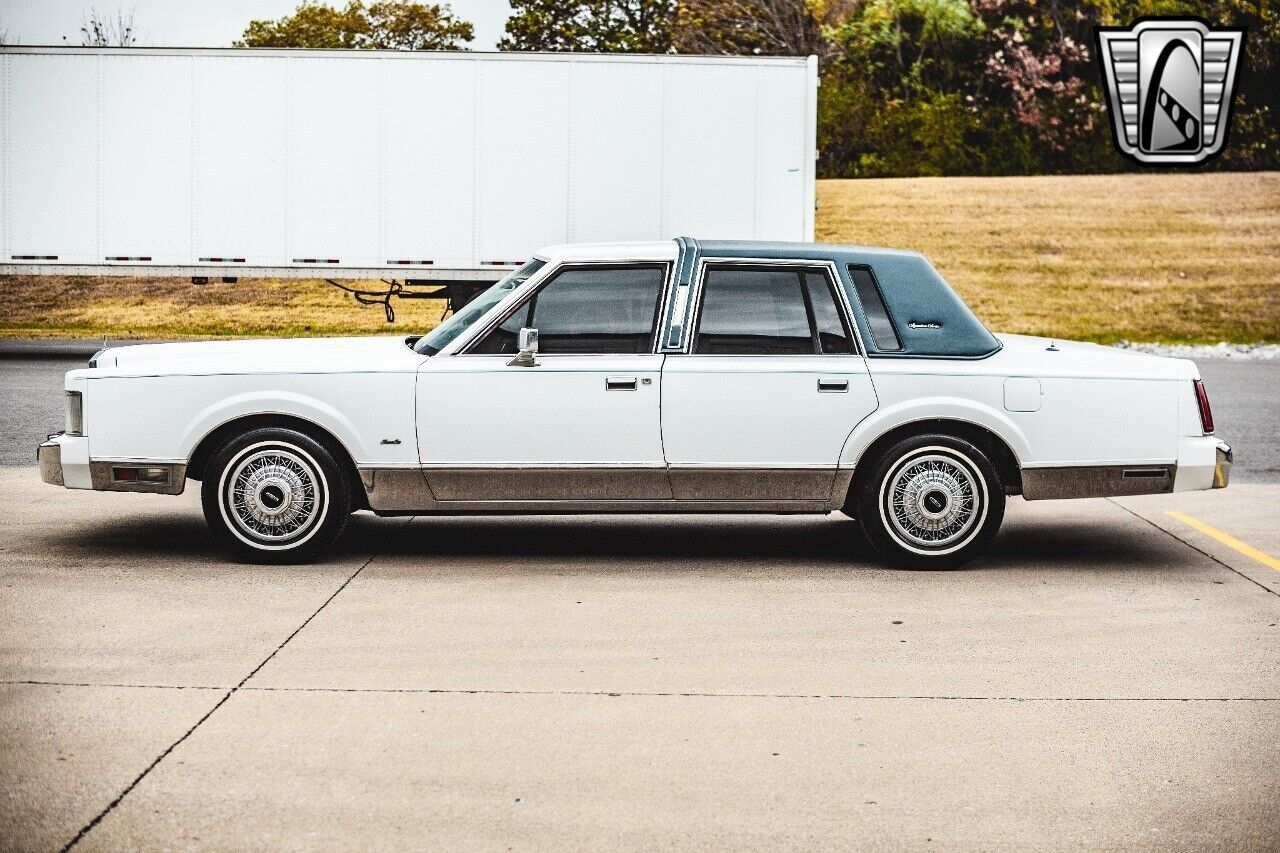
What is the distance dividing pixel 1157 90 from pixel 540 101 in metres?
21.9

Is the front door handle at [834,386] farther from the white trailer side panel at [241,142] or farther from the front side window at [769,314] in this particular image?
the white trailer side panel at [241,142]

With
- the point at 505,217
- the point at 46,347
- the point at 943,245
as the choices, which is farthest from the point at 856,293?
the point at 943,245

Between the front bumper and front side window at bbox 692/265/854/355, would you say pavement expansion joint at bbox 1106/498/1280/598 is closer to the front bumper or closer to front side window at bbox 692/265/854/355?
front side window at bbox 692/265/854/355

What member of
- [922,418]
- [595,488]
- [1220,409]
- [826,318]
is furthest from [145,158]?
[922,418]

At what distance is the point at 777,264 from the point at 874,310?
0.51 m

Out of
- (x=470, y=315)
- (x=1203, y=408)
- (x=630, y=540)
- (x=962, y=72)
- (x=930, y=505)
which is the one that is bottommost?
(x=630, y=540)

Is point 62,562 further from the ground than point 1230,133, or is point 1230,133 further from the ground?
point 1230,133

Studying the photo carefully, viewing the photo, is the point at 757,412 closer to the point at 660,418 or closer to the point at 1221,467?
the point at 660,418

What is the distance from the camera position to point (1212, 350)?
2405 cm

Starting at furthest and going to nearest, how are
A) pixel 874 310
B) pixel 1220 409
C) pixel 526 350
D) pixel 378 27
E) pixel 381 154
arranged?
pixel 378 27 < pixel 381 154 < pixel 1220 409 < pixel 874 310 < pixel 526 350

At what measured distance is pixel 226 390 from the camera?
7.53 meters

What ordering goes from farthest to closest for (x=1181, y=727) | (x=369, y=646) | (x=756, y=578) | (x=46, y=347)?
1. (x=46, y=347)
2. (x=756, y=578)
3. (x=369, y=646)
4. (x=1181, y=727)

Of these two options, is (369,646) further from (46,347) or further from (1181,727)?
(46,347)

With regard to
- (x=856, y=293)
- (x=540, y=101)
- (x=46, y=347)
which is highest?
(x=540, y=101)
